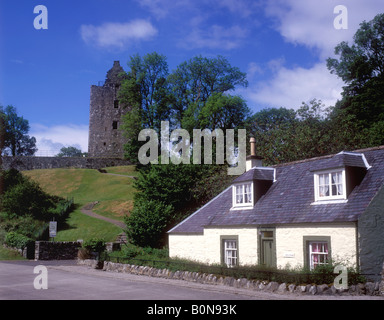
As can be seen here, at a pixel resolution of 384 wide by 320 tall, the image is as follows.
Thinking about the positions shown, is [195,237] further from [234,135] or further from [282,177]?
[234,135]

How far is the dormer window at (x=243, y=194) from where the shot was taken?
2335 cm

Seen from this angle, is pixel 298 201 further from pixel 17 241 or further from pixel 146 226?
pixel 17 241

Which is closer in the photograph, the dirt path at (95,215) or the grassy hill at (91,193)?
the grassy hill at (91,193)

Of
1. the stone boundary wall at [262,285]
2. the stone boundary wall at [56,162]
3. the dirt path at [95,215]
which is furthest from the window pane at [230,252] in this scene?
the stone boundary wall at [56,162]

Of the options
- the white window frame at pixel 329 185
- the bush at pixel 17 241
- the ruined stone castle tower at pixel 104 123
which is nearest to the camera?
the white window frame at pixel 329 185

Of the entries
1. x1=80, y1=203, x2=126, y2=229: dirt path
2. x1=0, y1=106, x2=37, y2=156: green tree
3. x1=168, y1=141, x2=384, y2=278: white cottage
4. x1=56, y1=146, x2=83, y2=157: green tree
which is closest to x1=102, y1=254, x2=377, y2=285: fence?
x1=168, y1=141, x2=384, y2=278: white cottage

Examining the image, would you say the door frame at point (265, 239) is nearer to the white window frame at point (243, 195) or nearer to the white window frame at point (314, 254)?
the white window frame at point (314, 254)

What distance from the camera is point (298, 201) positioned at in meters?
20.5

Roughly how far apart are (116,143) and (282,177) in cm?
6325

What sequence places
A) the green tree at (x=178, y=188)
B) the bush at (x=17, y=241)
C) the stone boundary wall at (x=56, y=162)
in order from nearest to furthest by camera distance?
the green tree at (x=178, y=188) < the bush at (x=17, y=241) < the stone boundary wall at (x=56, y=162)

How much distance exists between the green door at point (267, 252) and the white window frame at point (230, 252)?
1828 mm

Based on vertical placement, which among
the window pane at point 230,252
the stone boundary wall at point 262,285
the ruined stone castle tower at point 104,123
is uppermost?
Answer: the ruined stone castle tower at point 104,123

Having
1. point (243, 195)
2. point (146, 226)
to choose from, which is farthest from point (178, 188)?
point (243, 195)

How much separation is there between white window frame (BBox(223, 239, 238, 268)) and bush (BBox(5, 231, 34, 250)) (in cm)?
2035
